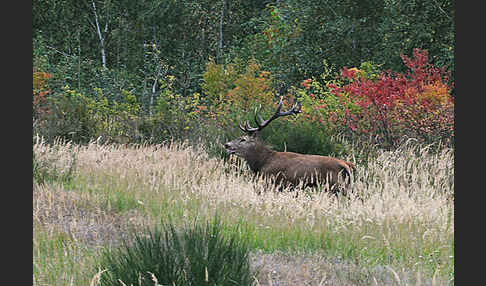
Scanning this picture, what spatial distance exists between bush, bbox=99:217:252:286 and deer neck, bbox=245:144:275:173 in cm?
498

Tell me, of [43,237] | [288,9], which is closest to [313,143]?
[43,237]

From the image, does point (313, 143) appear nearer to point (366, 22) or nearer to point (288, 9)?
point (366, 22)

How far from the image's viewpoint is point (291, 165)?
8.25 m

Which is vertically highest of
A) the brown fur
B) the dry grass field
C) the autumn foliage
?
the autumn foliage

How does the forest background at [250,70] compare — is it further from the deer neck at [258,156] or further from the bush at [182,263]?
the bush at [182,263]

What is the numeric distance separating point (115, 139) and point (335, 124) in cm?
568

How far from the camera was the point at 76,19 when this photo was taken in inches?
1096

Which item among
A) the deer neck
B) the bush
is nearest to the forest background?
the deer neck

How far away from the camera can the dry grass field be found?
439 cm

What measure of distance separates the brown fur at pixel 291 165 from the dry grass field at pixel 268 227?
26 cm

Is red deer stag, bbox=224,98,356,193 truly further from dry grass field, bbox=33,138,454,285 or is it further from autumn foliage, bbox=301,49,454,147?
autumn foliage, bbox=301,49,454,147

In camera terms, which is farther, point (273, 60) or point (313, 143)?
point (273, 60)

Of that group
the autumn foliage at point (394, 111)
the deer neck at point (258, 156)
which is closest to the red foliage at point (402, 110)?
the autumn foliage at point (394, 111)

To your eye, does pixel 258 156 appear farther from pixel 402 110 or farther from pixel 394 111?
pixel 394 111
